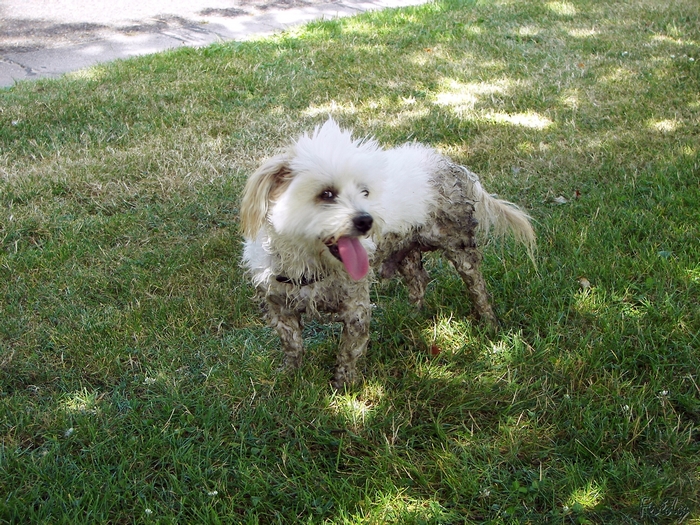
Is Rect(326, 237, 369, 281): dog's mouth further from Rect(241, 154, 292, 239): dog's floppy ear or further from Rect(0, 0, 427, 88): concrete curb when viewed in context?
Rect(0, 0, 427, 88): concrete curb

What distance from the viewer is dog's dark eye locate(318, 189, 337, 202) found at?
260 centimetres

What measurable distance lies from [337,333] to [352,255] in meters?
0.96

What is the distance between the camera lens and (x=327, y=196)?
260 centimetres

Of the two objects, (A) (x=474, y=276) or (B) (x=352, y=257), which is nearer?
(B) (x=352, y=257)

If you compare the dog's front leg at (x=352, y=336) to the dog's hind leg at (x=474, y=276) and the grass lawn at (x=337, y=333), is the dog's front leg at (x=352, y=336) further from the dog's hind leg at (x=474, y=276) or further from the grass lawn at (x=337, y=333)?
the dog's hind leg at (x=474, y=276)

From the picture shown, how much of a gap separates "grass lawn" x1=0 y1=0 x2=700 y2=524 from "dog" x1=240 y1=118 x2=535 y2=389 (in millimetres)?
301

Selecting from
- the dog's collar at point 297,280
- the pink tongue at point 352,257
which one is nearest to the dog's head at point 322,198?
the pink tongue at point 352,257

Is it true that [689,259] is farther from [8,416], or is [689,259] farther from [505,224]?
[8,416]

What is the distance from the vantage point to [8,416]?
110 inches

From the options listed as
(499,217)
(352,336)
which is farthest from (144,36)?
(352,336)

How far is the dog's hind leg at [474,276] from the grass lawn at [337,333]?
10 cm

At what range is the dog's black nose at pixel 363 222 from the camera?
8.18 feet

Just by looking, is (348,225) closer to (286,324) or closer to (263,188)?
(263,188)

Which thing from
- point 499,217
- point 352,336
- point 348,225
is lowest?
point 352,336
